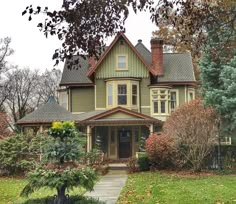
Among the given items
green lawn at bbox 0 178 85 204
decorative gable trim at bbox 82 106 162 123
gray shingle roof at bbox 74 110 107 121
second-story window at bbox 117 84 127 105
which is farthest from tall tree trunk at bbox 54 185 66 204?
second-story window at bbox 117 84 127 105

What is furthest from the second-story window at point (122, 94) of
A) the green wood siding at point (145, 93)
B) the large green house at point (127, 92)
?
the green wood siding at point (145, 93)

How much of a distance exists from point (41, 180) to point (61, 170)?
1.72 feet

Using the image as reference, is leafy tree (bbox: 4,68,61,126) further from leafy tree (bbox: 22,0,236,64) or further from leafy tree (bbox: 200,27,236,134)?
leafy tree (bbox: 22,0,236,64)

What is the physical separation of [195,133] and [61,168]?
11080mm

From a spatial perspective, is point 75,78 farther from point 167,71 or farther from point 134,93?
point 167,71

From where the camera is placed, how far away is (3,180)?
64.0ft

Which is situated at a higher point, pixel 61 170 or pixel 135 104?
pixel 135 104

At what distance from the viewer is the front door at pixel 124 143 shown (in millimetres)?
28391

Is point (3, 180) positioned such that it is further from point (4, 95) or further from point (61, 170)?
point (4, 95)

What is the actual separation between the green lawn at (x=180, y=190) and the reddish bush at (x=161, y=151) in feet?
6.70

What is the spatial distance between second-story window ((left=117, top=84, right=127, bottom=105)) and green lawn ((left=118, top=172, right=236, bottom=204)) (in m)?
10.5

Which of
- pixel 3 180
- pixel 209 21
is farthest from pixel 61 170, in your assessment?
pixel 3 180

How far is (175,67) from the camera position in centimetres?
3066

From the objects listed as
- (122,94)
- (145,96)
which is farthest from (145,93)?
(122,94)
